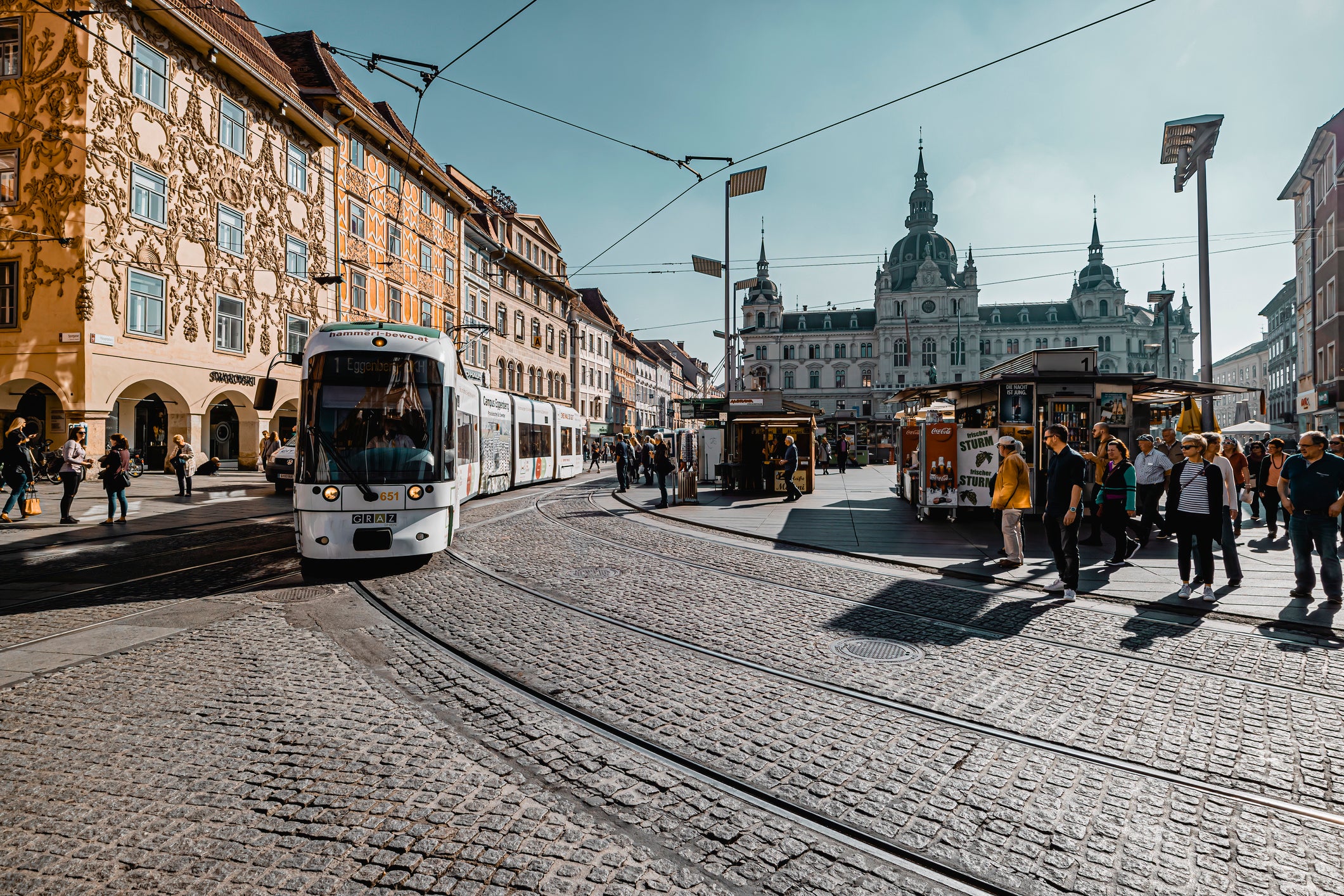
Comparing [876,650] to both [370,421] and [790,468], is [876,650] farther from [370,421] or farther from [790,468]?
[790,468]

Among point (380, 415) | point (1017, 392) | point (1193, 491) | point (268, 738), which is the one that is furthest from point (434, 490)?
point (1017, 392)

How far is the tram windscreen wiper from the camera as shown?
334 inches

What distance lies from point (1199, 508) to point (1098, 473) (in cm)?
552

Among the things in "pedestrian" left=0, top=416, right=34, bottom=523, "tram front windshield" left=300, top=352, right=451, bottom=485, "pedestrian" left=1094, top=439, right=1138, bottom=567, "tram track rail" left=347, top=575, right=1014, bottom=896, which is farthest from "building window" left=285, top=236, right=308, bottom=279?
"pedestrian" left=1094, top=439, right=1138, bottom=567

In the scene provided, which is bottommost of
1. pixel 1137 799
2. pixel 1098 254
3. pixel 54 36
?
pixel 1137 799

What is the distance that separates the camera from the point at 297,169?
2827cm

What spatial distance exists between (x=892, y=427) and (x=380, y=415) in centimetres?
4633

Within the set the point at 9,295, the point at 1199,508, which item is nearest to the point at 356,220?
the point at 9,295

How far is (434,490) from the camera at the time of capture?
8.84 meters

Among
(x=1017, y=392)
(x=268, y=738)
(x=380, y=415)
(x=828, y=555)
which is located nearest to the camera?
(x=268, y=738)

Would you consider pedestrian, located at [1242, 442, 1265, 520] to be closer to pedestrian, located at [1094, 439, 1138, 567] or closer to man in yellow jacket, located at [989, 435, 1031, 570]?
pedestrian, located at [1094, 439, 1138, 567]

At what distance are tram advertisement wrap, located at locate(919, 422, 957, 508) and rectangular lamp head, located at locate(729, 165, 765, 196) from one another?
30.1 ft

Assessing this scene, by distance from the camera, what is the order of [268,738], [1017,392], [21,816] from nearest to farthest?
[21,816]
[268,738]
[1017,392]

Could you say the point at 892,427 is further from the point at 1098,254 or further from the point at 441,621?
the point at 1098,254
